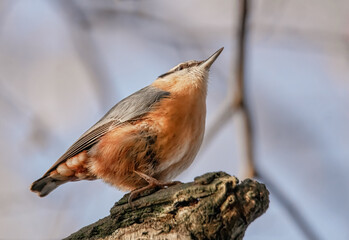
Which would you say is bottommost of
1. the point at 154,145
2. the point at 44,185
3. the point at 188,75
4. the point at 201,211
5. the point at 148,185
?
the point at 201,211

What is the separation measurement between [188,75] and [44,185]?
149 cm

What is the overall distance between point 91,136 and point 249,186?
1722 mm

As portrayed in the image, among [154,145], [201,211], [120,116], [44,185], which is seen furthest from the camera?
[44,185]

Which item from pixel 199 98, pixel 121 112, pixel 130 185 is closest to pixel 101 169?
pixel 130 185

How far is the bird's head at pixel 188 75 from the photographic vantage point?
3516 mm

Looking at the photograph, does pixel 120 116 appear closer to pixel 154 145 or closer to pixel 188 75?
pixel 154 145

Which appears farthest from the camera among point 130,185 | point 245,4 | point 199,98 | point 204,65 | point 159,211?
point 204,65


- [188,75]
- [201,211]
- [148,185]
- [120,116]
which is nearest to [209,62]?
[188,75]

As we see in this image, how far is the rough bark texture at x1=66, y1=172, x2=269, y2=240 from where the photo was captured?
1925 millimetres

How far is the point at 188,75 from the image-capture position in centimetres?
363

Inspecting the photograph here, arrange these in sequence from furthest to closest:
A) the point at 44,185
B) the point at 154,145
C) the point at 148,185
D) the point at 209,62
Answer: the point at 209,62 → the point at 44,185 → the point at 154,145 → the point at 148,185

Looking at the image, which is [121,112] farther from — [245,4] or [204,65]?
[245,4]

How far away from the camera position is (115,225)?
2.21 meters

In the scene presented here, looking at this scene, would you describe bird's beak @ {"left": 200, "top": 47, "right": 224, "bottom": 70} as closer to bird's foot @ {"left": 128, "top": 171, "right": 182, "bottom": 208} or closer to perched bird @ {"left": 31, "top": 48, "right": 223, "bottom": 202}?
perched bird @ {"left": 31, "top": 48, "right": 223, "bottom": 202}
